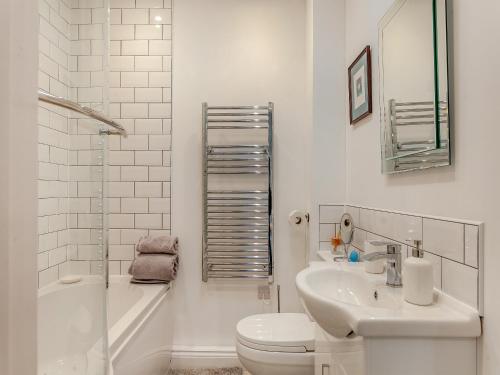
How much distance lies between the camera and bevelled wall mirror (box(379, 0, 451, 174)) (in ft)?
3.21

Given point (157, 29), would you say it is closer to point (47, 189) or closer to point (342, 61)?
point (342, 61)

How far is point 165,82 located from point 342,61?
1228 mm

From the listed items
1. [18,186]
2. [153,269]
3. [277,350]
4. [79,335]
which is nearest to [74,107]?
[18,186]

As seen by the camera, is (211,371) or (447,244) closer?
(447,244)

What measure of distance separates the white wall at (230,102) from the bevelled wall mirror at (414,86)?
93cm

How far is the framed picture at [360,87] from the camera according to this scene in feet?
5.19

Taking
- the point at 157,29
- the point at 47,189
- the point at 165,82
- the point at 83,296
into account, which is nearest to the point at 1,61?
the point at 47,189

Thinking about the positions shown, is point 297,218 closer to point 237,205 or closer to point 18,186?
point 237,205

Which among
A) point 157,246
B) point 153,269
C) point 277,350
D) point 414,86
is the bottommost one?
point 277,350

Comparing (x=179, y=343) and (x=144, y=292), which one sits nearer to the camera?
(x=144, y=292)

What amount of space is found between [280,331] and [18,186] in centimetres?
149

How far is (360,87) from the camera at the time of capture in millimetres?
1686

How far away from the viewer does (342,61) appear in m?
1.94

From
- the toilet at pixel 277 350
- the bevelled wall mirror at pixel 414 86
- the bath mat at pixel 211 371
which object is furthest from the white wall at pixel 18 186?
the bath mat at pixel 211 371
